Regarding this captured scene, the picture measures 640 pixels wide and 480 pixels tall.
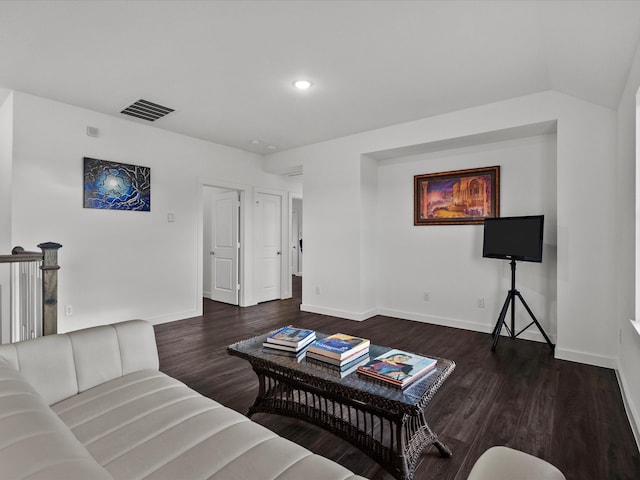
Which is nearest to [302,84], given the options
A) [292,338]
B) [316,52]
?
[316,52]

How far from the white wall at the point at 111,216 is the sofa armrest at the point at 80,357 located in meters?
2.49

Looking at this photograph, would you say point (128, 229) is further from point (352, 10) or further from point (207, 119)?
point (352, 10)

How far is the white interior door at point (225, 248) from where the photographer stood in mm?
5789

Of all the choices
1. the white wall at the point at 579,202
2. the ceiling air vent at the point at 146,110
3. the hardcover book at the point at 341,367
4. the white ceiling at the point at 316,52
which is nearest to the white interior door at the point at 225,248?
the ceiling air vent at the point at 146,110

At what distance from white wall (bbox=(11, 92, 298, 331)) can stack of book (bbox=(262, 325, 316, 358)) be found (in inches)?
114

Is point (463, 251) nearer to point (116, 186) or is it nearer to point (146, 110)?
point (146, 110)

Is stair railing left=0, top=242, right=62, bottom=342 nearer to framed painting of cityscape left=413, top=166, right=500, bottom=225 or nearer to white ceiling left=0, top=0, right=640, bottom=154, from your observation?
white ceiling left=0, top=0, right=640, bottom=154

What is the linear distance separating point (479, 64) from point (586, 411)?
2695mm

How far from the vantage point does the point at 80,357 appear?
167 centimetres

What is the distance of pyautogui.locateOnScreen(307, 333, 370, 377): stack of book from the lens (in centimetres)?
183

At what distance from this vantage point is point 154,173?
14.8ft

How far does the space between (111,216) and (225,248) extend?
211 cm

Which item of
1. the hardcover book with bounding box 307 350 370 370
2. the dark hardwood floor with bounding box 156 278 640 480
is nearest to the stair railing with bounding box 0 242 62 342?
the dark hardwood floor with bounding box 156 278 640 480

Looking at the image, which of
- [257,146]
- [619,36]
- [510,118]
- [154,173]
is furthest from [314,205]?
[619,36]
